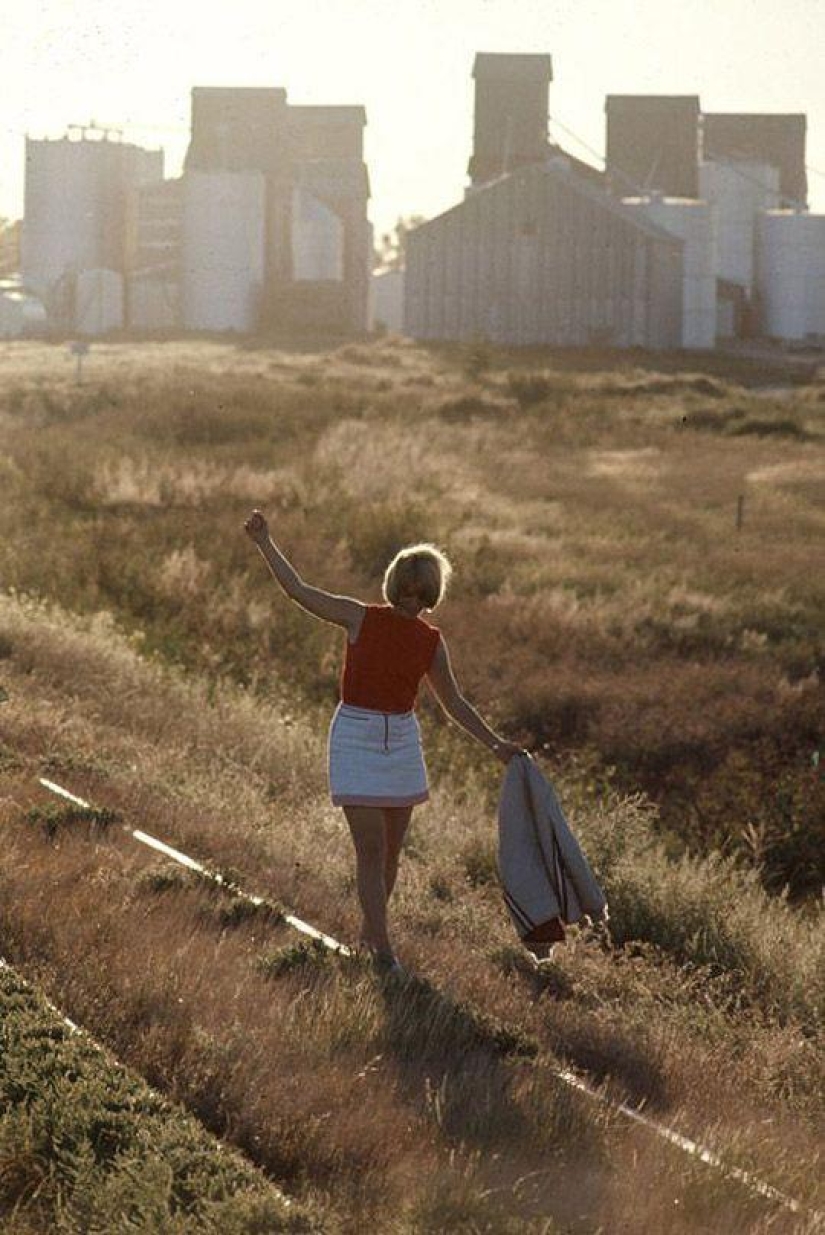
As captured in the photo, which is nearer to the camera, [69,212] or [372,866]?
[372,866]

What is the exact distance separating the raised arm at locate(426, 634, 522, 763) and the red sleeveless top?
0.12 meters

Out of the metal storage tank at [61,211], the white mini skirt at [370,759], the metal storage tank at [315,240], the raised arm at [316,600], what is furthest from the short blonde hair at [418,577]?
the metal storage tank at [61,211]

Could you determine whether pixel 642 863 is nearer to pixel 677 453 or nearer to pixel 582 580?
pixel 582 580

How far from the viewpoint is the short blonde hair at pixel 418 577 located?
24.7ft

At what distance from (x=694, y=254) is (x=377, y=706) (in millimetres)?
87094

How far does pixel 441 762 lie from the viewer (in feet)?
49.3

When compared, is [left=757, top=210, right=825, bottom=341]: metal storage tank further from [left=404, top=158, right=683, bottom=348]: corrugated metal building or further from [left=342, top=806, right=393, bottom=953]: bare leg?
[left=342, top=806, right=393, bottom=953]: bare leg

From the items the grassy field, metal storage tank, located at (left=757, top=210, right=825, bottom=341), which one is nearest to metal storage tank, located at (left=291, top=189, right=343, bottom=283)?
metal storage tank, located at (left=757, top=210, right=825, bottom=341)

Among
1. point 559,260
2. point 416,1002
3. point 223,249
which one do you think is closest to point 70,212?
point 223,249

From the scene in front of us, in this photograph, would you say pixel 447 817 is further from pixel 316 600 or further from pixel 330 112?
pixel 330 112

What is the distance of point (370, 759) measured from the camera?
7.65m

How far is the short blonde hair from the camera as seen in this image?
7.54 metres

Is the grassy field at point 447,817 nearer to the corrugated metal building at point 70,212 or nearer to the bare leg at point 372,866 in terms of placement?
the bare leg at point 372,866

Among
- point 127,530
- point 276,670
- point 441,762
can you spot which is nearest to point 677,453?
point 127,530
